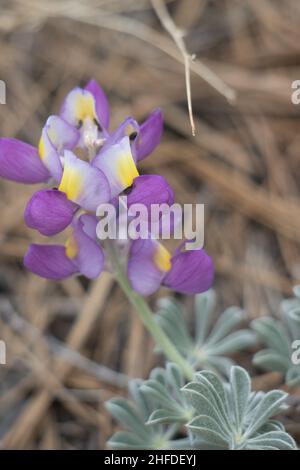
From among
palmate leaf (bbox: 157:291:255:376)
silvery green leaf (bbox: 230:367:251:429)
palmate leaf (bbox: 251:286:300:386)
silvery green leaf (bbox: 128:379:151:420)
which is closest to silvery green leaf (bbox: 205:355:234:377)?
palmate leaf (bbox: 157:291:255:376)

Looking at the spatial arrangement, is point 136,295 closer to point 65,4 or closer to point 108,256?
point 108,256

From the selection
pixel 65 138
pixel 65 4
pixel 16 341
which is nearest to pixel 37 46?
pixel 65 4

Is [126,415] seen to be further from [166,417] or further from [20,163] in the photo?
[20,163]

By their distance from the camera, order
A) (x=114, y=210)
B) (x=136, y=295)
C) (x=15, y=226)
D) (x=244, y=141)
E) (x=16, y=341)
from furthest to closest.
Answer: (x=244, y=141) < (x=15, y=226) < (x=16, y=341) < (x=136, y=295) < (x=114, y=210)

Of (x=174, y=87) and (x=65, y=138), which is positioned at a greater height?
(x=174, y=87)

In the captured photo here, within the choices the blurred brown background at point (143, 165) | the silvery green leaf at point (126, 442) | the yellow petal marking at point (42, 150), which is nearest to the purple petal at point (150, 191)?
the yellow petal marking at point (42, 150)

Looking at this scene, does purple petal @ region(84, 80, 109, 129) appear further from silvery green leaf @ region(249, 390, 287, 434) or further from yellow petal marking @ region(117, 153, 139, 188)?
silvery green leaf @ region(249, 390, 287, 434)
